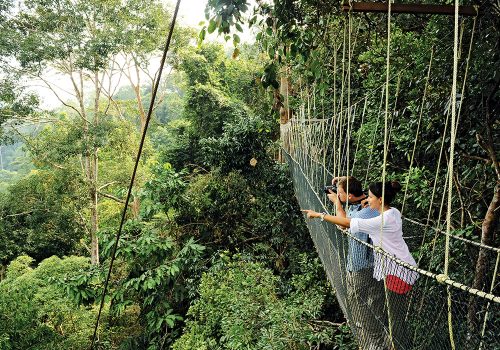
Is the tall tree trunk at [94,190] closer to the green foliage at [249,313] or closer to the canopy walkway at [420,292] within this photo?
the green foliage at [249,313]

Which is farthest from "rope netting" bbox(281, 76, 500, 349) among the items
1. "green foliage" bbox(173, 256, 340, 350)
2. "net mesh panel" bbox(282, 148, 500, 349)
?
"green foliage" bbox(173, 256, 340, 350)

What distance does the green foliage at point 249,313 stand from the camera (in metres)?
2.96

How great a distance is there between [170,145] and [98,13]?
115 inches

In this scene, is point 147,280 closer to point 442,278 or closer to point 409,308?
point 409,308

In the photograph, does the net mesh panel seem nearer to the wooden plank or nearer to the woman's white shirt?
the woman's white shirt

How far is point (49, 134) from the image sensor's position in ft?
22.4

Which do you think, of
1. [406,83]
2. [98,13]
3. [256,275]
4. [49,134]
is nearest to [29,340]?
[256,275]

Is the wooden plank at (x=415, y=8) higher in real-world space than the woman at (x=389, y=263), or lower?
higher

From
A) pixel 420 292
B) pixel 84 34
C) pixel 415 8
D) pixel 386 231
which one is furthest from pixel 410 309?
pixel 84 34

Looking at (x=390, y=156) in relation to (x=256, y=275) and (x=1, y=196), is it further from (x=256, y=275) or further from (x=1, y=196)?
(x=1, y=196)

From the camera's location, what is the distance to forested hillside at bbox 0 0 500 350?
1774 mm

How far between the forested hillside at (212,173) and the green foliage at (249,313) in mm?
16

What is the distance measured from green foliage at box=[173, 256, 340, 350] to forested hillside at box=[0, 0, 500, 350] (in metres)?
0.02

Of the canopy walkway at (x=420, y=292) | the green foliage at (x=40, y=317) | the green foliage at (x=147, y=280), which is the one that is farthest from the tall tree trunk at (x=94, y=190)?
the canopy walkway at (x=420, y=292)
